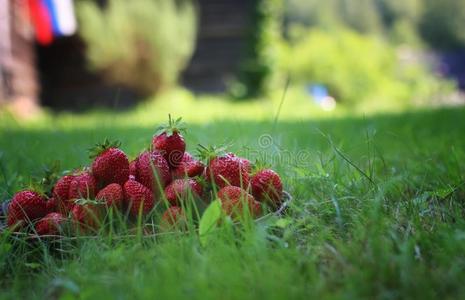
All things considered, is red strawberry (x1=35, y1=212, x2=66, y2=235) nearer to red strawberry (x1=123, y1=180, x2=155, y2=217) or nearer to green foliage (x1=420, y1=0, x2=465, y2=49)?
red strawberry (x1=123, y1=180, x2=155, y2=217)

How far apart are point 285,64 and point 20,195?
10.4 m

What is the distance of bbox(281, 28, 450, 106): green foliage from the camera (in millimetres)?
10398

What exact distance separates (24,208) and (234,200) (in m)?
0.60

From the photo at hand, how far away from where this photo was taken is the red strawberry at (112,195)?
1.29 meters

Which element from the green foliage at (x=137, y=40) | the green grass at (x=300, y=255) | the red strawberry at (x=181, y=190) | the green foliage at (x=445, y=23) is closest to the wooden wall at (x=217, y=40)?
the green foliage at (x=137, y=40)

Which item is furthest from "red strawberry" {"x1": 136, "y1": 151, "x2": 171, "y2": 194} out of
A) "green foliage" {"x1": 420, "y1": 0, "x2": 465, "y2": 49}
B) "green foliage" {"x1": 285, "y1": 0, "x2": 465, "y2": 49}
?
"green foliage" {"x1": 420, "y1": 0, "x2": 465, "y2": 49}

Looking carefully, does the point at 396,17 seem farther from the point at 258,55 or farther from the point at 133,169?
the point at 133,169

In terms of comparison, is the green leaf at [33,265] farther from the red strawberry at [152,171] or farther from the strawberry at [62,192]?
the red strawberry at [152,171]

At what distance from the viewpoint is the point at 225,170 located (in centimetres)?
133

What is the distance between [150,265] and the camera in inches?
42.4

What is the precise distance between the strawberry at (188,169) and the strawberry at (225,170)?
31 mm

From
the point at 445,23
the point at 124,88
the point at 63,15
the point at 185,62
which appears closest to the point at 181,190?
the point at 63,15

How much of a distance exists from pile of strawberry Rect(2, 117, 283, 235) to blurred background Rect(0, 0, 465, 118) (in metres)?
4.66

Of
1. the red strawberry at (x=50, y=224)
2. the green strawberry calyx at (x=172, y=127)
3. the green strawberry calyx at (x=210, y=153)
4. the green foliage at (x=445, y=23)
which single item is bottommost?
the red strawberry at (x=50, y=224)
